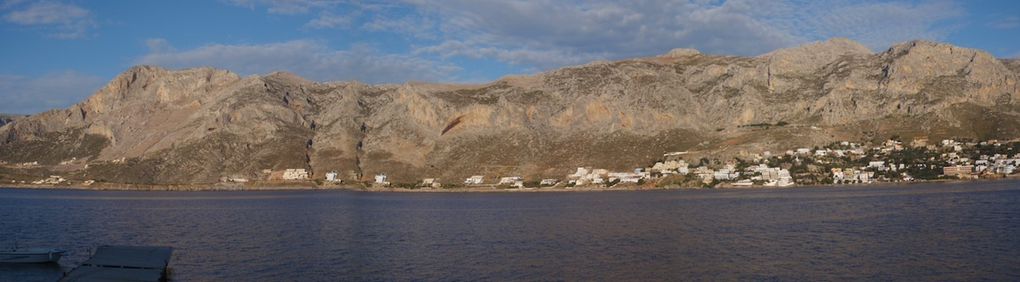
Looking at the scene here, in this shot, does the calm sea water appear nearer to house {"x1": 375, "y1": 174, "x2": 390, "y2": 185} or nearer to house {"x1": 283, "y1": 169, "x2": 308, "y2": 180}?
house {"x1": 375, "y1": 174, "x2": 390, "y2": 185}

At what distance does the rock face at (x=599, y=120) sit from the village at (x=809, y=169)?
3.65 metres

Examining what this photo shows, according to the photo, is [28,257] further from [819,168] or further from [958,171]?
[958,171]

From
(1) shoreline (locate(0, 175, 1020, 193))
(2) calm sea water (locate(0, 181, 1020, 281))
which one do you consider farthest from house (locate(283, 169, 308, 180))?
(2) calm sea water (locate(0, 181, 1020, 281))

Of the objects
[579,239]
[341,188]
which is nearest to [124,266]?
[579,239]

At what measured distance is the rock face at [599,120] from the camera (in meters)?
153

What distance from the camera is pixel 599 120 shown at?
164375 millimetres

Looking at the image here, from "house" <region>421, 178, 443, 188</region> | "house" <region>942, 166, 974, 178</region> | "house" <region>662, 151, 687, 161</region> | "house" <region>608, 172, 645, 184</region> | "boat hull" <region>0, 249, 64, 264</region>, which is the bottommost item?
"boat hull" <region>0, 249, 64, 264</region>

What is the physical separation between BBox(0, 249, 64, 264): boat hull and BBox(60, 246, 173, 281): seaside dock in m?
5.71

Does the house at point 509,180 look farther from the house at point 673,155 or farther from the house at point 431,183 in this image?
the house at point 673,155

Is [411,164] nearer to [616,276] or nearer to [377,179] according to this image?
[377,179]

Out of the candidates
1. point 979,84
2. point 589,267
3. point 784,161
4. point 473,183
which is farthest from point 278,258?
point 979,84

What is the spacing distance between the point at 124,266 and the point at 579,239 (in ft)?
93.9

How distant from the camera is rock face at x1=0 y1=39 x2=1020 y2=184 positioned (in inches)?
6024

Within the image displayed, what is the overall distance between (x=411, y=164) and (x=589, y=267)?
12488 centimetres
